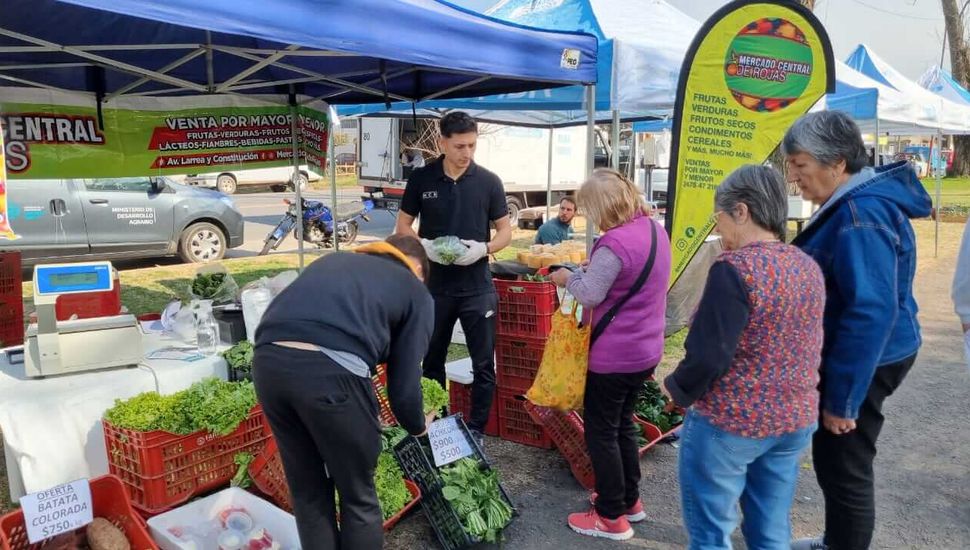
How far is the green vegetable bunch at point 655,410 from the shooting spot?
437 cm

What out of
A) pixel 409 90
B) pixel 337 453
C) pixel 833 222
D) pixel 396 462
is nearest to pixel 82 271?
pixel 396 462

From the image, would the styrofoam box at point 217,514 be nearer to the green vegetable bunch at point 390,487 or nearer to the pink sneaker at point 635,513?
the green vegetable bunch at point 390,487

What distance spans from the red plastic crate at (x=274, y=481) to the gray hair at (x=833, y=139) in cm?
226

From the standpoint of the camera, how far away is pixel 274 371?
2246 mm

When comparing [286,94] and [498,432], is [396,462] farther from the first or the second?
[286,94]

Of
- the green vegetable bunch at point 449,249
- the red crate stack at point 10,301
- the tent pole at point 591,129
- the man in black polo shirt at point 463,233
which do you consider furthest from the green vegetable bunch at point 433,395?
the red crate stack at point 10,301

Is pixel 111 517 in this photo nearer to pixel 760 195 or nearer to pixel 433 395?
pixel 433 395

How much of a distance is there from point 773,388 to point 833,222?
64 cm

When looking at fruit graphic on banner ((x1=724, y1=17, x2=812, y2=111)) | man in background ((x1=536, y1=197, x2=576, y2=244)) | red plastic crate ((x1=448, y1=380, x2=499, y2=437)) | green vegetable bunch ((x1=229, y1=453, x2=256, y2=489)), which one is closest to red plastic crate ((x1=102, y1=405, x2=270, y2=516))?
green vegetable bunch ((x1=229, y1=453, x2=256, y2=489))

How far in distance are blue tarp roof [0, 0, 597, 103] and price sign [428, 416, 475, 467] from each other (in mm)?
1782

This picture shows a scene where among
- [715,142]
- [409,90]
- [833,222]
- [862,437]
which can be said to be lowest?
[862,437]

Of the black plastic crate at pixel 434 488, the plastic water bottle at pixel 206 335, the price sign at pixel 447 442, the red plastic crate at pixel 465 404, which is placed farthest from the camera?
the red plastic crate at pixel 465 404

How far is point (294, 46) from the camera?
453cm

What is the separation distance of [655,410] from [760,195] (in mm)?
2459
